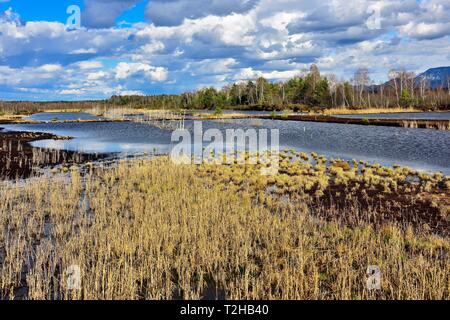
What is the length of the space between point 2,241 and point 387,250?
12.7 meters

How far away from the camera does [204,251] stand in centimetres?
1136

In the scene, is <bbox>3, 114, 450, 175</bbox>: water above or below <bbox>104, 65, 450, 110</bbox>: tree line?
below

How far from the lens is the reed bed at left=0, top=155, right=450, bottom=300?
30.3 feet

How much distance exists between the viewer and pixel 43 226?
14648 millimetres

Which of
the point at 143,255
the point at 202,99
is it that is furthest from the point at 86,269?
the point at 202,99
